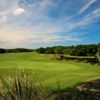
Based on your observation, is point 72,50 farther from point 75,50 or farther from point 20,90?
point 20,90

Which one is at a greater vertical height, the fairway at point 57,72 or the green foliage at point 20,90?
the green foliage at point 20,90

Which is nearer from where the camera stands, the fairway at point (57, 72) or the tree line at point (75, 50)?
the fairway at point (57, 72)

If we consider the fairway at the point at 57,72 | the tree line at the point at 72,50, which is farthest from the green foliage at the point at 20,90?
the tree line at the point at 72,50

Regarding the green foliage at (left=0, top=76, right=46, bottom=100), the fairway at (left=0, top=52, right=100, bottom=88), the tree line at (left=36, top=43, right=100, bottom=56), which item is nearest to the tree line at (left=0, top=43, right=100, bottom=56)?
the tree line at (left=36, top=43, right=100, bottom=56)

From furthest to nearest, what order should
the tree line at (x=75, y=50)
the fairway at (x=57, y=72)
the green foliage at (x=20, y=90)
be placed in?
the tree line at (x=75, y=50) < the fairway at (x=57, y=72) < the green foliage at (x=20, y=90)

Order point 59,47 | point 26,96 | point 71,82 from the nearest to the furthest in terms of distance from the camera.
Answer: point 26,96 → point 71,82 → point 59,47

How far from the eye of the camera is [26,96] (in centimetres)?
263

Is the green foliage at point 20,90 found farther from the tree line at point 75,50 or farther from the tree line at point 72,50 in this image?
the tree line at point 72,50

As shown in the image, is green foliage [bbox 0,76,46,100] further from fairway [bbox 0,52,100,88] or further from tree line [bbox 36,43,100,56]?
tree line [bbox 36,43,100,56]

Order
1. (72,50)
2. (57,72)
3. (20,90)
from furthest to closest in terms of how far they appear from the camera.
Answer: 1. (72,50)
2. (57,72)
3. (20,90)

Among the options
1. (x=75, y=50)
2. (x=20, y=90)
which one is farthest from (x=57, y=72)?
(x=75, y=50)

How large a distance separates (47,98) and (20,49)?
55.3 m

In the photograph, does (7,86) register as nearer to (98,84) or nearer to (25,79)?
(25,79)

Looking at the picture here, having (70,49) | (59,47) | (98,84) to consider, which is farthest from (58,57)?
(98,84)
